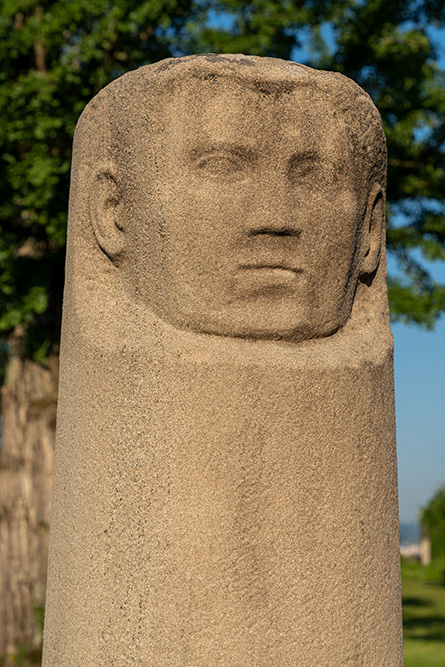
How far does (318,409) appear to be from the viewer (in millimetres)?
2322

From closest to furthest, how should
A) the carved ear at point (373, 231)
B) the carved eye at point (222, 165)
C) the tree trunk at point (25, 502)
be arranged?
the carved eye at point (222, 165)
the carved ear at point (373, 231)
the tree trunk at point (25, 502)

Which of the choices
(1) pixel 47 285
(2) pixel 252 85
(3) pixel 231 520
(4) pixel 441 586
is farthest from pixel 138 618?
(4) pixel 441 586

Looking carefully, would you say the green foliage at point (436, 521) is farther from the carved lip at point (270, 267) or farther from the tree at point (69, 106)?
the carved lip at point (270, 267)

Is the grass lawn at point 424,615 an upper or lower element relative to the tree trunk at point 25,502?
lower

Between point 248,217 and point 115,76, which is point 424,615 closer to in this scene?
point 115,76

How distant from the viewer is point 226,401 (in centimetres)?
225

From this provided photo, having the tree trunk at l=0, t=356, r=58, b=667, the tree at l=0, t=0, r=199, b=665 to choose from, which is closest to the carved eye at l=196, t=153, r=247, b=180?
the tree at l=0, t=0, r=199, b=665

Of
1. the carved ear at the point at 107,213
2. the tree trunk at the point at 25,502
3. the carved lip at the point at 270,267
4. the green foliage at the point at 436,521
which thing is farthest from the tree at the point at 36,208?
the green foliage at the point at 436,521

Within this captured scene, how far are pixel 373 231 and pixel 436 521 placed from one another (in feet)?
60.5

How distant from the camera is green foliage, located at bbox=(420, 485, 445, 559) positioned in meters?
19.5

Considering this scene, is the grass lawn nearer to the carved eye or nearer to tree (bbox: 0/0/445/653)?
tree (bbox: 0/0/445/653)

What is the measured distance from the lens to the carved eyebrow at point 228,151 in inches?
90.5

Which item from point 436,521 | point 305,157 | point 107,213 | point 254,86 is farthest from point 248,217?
point 436,521

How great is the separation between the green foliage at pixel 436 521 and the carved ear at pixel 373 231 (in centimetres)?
1815
